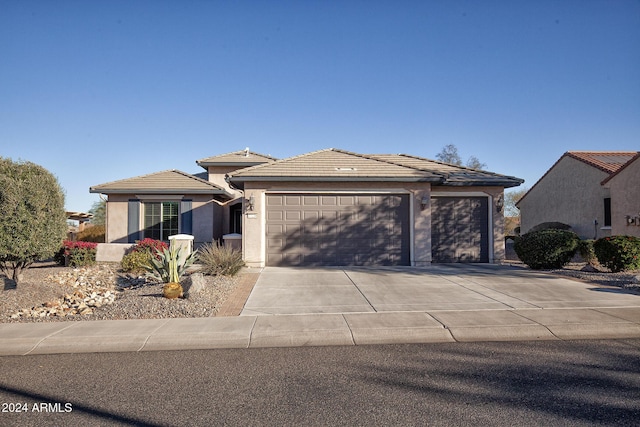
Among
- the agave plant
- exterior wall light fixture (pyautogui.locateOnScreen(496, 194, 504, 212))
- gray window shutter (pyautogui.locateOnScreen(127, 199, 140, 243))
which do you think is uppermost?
exterior wall light fixture (pyautogui.locateOnScreen(496, 194, 504, 212))

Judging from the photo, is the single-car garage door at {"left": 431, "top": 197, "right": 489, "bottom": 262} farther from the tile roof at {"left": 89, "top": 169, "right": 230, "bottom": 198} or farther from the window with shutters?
the window with shutters

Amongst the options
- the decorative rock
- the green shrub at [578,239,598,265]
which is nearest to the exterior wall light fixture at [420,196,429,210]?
the green shrub at [578,239,598,265]

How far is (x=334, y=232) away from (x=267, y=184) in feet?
9.11

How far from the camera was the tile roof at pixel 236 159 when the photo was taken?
2131 cm

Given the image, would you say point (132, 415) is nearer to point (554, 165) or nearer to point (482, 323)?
point (482, 323)

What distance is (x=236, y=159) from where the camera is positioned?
2181cm

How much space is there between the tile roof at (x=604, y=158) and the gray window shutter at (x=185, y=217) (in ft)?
67.4

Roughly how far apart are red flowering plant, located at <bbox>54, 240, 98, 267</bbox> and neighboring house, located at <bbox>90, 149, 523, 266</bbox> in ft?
19.4

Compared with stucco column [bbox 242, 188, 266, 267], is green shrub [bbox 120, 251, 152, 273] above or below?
below

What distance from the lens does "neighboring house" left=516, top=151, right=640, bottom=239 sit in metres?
17.8

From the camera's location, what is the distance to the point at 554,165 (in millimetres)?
25375

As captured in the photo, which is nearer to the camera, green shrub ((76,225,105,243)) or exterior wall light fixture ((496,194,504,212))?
exterior wall light fixture ((496,194,504,212))

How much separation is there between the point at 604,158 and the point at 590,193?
312 centimetres

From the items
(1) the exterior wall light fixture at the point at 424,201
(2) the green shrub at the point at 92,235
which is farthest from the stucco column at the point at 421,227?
(2) the green shrub at the point at 92,235
